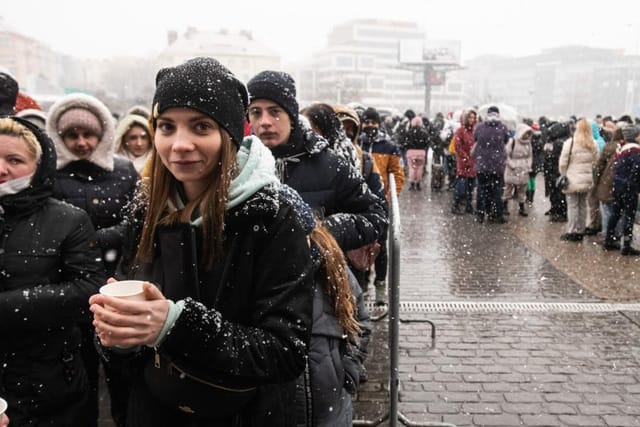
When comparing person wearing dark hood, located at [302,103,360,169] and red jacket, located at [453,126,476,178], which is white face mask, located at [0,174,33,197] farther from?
red jacket, located at [453,126,476,178]

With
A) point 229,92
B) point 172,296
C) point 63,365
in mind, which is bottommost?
point 63,365

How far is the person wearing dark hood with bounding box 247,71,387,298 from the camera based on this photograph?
325cm

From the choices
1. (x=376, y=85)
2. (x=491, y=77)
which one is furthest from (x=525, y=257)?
(x=491, y=77)

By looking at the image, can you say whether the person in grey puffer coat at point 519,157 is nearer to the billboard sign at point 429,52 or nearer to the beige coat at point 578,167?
the beige coat at point 578,167

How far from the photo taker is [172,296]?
68.4 inches

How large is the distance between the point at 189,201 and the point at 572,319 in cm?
553

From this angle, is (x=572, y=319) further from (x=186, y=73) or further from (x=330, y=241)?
(x=186, y=73)

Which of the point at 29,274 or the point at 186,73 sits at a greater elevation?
the point at 186,73

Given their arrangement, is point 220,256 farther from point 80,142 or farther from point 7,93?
point 7,93

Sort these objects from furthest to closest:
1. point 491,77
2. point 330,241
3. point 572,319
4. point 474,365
A: point 491,77 → point 572,319 → point 474,365 → point 330,241

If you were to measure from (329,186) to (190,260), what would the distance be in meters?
1.80

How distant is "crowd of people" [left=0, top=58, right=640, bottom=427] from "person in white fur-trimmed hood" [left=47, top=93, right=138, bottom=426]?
0.03 ft

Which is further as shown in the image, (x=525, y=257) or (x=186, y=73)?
(x=525, y=257)

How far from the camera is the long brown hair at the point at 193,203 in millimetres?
1716
